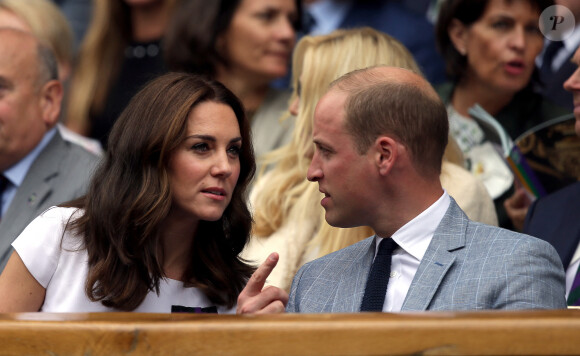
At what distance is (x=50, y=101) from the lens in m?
4.50

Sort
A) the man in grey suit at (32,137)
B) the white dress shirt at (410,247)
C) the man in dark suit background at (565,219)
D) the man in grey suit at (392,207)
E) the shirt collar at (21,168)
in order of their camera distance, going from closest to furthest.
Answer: the man in grey suit at (392,207)
the white dress shirt at (410,247)
the man in dark suit background at (565,219)
the man in grey suit at (32,137)
the shirt collar at (21,168)

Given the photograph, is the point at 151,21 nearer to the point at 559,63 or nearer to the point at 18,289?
the point at 559,63

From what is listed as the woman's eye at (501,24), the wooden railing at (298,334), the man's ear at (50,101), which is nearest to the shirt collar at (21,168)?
the man's ear at (50,101)

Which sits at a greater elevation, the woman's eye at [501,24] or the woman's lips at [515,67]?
the woman's eye at [501,24]

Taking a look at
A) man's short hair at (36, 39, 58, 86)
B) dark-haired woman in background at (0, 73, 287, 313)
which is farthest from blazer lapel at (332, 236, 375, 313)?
man's short hair at (36, 39, 58, 86)

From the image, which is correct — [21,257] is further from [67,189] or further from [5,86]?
[5,86]

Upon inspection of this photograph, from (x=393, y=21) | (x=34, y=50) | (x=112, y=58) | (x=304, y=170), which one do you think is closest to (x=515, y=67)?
(x=304, y=170)

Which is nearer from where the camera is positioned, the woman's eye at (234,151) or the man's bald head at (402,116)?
the man's bald head at (402,116)

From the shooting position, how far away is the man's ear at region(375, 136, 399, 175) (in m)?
2.70

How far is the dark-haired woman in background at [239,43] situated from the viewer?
5074 millimetres

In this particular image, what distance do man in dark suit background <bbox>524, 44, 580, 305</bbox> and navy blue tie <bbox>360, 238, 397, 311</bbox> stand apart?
3.27 ft

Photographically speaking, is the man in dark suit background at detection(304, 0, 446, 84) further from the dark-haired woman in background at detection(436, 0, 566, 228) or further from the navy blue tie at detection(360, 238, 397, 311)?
the navy blue tie at detection(360, 238, 397, 311)

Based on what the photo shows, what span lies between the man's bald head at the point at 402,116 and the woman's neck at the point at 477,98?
152 cm

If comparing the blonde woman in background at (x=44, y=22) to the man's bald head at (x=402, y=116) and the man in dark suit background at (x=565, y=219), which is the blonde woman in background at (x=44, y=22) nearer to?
the man in dark suit background at (x=565, y=219)
